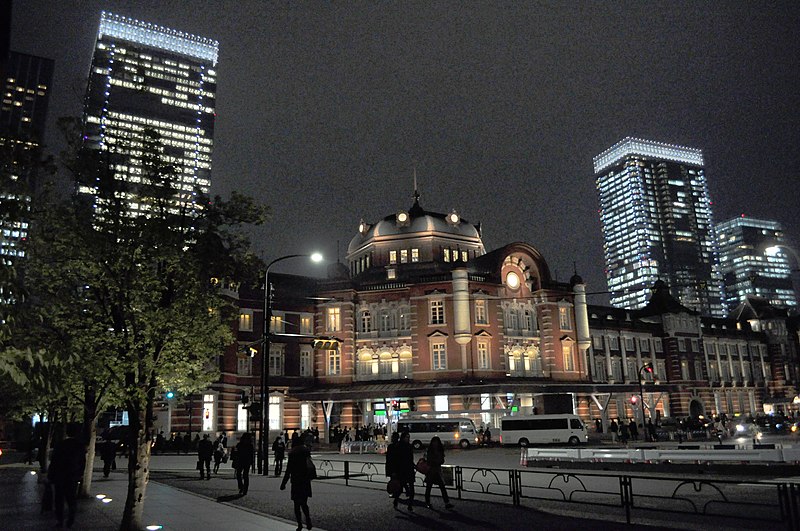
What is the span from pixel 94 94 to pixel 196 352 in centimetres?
14565

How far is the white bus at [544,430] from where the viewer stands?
41.8 m

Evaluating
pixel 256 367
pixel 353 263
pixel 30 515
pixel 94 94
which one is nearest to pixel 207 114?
pixel 94 94

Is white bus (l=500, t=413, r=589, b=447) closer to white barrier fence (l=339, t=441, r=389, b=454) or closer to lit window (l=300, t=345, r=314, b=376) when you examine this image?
white barrier fence (l=339, t=441, r=389, b=454)

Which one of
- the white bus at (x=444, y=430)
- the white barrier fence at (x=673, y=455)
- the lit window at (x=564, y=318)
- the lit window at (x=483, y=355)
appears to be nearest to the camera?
the white barrier fence at (x=673, y=455)

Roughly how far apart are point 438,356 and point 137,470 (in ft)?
136

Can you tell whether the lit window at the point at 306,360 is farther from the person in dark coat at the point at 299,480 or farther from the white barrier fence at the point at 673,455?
the person in dark coat at the point at 299,480

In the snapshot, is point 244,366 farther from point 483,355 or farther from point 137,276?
point 137,276

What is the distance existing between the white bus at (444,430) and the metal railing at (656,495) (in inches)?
785

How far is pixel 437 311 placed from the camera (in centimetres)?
5366

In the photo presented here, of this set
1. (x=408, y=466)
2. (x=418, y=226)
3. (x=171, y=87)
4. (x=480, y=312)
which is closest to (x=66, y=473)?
(x=408, y=466)

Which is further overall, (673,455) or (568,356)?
(568,356)

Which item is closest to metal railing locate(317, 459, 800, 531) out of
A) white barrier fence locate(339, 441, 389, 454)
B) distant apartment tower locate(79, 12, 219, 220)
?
white barrier fence locate(339, 441, 389, 454)

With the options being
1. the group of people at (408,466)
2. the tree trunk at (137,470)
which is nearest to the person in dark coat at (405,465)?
the group of people at (408,466)

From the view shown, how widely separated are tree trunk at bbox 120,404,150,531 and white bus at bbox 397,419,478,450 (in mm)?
31086
